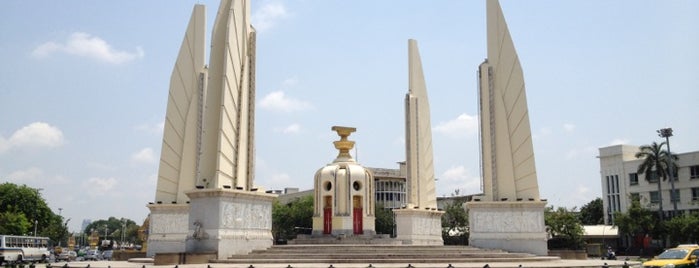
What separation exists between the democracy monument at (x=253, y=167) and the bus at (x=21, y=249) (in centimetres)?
919

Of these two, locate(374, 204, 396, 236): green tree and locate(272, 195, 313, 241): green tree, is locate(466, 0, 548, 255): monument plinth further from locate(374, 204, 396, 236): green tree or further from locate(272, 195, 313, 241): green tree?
locate(272, 195, 313, 241): green tree

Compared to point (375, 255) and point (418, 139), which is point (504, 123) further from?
point (375, 255)

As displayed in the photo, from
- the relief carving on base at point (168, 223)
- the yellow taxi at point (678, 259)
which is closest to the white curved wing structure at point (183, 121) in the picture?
the relief carving on base at point (168, 223)

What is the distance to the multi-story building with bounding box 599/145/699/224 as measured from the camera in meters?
53.1

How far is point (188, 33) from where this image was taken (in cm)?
A: 3206

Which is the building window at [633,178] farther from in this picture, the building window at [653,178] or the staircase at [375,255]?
the staircase at [375,255]

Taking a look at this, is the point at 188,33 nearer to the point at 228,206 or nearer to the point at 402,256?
the point at 228,206

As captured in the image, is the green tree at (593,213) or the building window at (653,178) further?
the green tree at (593,213)

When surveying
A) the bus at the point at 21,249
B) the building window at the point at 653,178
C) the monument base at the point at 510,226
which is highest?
the building window at the point at 653,178

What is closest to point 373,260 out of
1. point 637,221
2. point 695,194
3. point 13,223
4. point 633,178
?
point 637,221

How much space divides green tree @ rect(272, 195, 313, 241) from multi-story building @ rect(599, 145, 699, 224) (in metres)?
27.9

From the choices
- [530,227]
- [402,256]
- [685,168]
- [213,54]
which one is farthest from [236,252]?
[685,168]

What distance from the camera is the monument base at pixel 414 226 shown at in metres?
31.5

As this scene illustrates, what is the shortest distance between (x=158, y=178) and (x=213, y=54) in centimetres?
920
